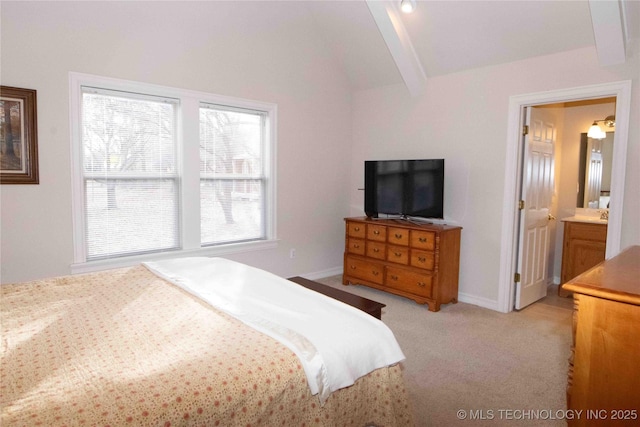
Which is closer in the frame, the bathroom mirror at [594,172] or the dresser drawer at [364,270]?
the dresser drawer at [364,270]

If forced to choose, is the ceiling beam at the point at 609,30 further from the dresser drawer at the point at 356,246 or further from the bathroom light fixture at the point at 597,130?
the dresser drawer at the point at 356,246

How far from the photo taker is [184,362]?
4.43ft

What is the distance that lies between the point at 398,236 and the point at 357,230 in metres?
0.58

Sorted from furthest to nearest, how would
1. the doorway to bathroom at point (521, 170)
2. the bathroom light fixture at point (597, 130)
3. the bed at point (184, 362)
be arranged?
1. the bathroom light fixture at point (597, 130)
2. the doorway to bathroom at point (521, 170)
3. the bed at point (184, 362)

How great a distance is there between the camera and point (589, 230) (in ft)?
14.2

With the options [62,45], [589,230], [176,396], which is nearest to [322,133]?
[62,45]

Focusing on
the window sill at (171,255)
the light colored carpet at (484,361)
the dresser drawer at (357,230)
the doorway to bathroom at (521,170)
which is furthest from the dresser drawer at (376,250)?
the doorway to bathroom at (521,170)

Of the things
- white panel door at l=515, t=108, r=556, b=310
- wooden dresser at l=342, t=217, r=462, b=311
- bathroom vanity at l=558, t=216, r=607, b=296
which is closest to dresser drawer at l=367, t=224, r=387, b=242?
wooden dresser at l=342, t=217, r=462, b=311

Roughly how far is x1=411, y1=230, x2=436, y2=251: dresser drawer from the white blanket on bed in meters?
2.08

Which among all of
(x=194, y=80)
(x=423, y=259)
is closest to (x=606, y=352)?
(x=423, y=259)

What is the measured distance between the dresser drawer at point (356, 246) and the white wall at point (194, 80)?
0.49m

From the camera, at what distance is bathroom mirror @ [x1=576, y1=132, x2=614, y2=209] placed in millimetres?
4641

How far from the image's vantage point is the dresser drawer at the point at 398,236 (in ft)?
13.9

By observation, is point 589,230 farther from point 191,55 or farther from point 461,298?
point 191,55
